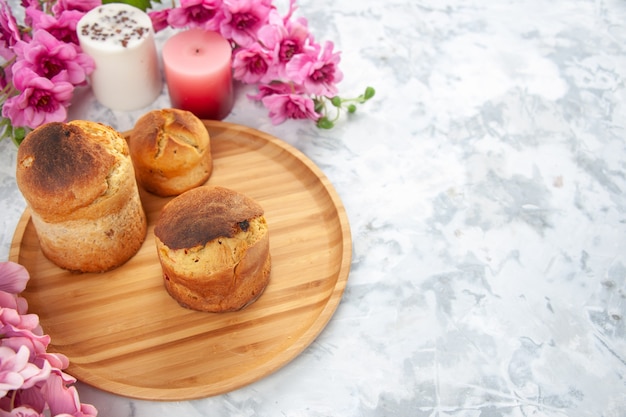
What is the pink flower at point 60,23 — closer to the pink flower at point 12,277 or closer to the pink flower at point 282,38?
the pink flower at point 282,38

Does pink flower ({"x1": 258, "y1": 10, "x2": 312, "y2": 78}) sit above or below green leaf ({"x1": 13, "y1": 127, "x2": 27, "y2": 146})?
above

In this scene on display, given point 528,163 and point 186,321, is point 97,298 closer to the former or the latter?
point 186,321

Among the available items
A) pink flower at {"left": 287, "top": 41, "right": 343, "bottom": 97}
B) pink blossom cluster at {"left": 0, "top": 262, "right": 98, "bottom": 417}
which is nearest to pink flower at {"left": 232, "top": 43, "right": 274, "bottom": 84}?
pink flower at {"left": 287, "top": 41, "right": 343, "bottom": 97}

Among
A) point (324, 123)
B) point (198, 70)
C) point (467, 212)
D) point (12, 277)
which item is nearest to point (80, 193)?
point (12, 277)

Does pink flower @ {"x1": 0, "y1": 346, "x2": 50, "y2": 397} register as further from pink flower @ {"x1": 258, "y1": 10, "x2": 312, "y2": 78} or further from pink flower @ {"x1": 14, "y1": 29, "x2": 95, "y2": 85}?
pink flower @ {"x1": 258, "y1": 10, "x2": 312, "y2": 78}

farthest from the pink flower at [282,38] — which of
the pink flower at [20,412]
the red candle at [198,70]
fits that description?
the pink flower at [20,412]

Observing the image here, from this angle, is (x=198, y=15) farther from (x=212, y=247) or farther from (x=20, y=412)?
(x=20, y=412)
